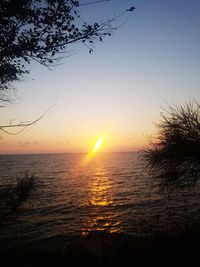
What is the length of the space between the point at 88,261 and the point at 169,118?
11665 mm

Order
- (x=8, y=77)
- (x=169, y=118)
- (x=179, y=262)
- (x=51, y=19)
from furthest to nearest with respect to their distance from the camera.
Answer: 1. (x=169, y=118)
2. (x=179, y=262)
3. (x=8, y=77)
4. (x=51, y=19)

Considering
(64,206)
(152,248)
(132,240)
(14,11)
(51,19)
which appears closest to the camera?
(14,11)

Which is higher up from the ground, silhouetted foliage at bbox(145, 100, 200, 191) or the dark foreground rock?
silhouetted foliage at bbox(145, 100, 200, 191)

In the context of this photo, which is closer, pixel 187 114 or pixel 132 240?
pixel 132 240

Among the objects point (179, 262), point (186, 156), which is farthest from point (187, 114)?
point (179, 262)

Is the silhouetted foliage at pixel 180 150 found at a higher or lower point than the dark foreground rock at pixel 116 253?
higher

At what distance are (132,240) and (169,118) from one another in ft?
29.9

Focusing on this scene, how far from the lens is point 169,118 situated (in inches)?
779

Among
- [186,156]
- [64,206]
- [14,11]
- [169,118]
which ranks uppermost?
[14,11]

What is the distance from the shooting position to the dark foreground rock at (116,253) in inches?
462

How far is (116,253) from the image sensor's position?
12.5m

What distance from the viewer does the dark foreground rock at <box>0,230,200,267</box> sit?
11742mm

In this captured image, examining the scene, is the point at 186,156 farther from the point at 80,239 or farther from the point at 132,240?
the point at 80,239

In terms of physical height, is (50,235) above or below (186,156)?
below
